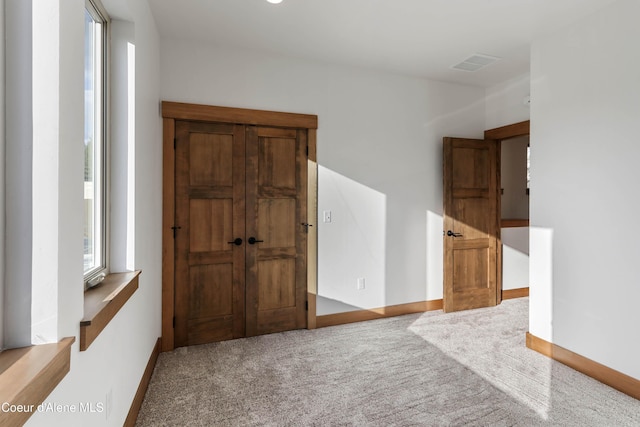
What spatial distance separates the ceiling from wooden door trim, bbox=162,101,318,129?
24.0 inches

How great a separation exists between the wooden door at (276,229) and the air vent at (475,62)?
184cm

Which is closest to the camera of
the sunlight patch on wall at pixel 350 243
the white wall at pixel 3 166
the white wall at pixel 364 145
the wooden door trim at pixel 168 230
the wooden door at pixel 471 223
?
the white wall at pixel 3 166

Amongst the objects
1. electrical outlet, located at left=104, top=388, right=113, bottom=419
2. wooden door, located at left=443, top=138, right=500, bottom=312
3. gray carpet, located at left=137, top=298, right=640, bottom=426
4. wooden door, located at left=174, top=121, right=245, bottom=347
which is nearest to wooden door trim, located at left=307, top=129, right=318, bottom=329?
gray carpet, located at left=137, top=298, right=640, bottom=426

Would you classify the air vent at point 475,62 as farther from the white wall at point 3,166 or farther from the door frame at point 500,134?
the white wall at point 3,166

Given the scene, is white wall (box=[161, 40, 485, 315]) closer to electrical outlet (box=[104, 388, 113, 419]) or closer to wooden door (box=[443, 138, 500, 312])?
wooden door (box=[443, 138, 500, 312])

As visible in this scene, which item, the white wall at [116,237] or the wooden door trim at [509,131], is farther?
the wooden door trim at [509,131]

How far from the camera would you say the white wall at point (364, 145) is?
340cm

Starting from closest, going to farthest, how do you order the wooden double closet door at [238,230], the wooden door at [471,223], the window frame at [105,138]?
the window frame at [105,138], the wooden double closet door at [238,230], the wooden door at [471,223]

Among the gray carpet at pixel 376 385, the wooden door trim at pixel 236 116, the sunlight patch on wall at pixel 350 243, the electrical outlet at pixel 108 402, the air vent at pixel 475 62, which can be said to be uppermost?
the air vent at pixel 475 62

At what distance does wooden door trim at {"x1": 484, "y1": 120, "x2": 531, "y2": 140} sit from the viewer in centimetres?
400

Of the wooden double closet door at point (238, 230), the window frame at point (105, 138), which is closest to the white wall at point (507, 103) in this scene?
the wooden double closet door at point (238, 230)

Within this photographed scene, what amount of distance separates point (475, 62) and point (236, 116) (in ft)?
8.34

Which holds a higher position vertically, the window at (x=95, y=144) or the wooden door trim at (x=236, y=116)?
the wooden door trim at (x=236, y=116)

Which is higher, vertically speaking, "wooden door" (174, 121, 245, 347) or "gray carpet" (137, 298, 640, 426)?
"wooden door" (174, 121, 245, 347)
